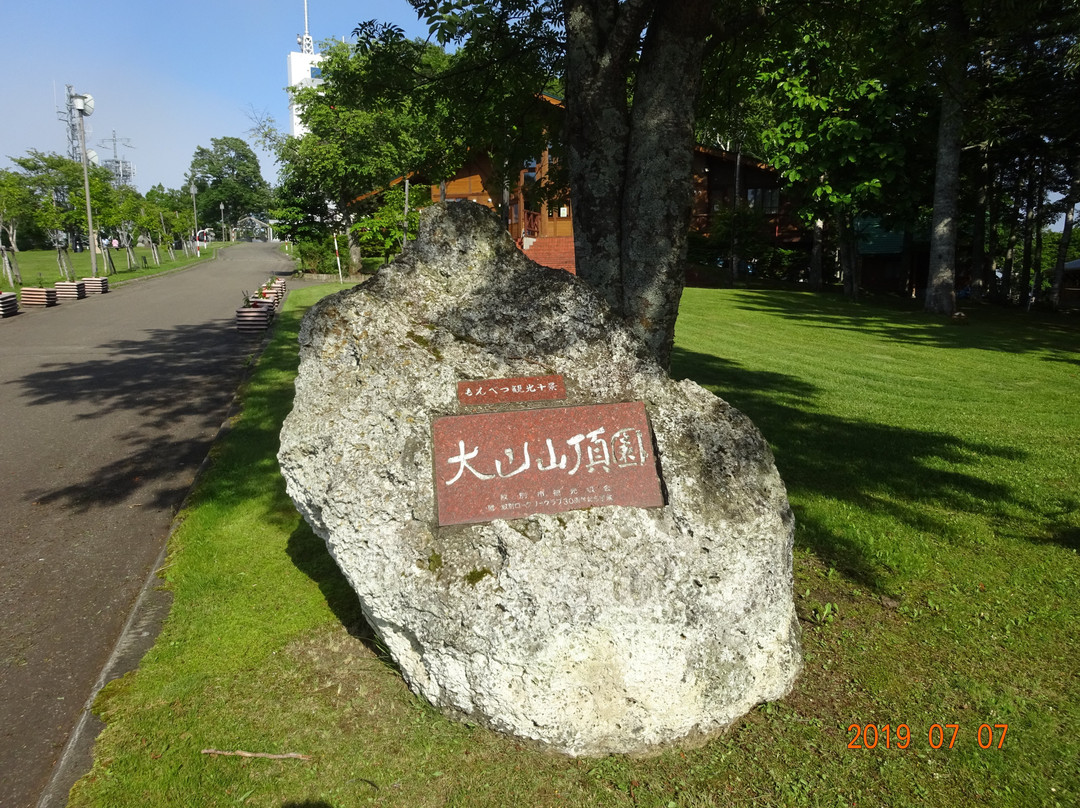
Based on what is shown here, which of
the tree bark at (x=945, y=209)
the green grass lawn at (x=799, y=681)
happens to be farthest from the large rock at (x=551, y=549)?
the tree bark at (x=945, y=209)

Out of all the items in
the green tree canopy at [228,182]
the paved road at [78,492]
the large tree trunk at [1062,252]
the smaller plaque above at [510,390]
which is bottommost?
the paved road at [78,492]

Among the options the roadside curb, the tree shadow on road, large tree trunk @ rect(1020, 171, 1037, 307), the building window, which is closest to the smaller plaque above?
the roadside curb

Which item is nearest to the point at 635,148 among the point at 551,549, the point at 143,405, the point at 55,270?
the point at 551,549

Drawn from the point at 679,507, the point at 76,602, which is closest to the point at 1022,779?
the point at 679,507

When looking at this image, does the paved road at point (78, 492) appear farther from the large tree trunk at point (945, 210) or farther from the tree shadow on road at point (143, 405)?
the large tree trunk at point (945, 210)

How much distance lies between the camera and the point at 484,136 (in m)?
7.93

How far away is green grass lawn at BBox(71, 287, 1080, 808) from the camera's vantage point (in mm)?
3156

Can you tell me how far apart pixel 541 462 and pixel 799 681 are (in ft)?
6.11

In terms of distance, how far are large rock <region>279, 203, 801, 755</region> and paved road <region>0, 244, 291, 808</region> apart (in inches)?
71.0

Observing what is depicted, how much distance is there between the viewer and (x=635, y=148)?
5031mm

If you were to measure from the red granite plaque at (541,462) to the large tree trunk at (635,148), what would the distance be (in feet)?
5.08

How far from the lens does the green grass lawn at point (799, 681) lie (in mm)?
3156

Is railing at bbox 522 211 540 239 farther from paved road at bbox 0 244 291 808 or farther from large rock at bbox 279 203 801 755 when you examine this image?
large rock at bbox 279 203 801 755
